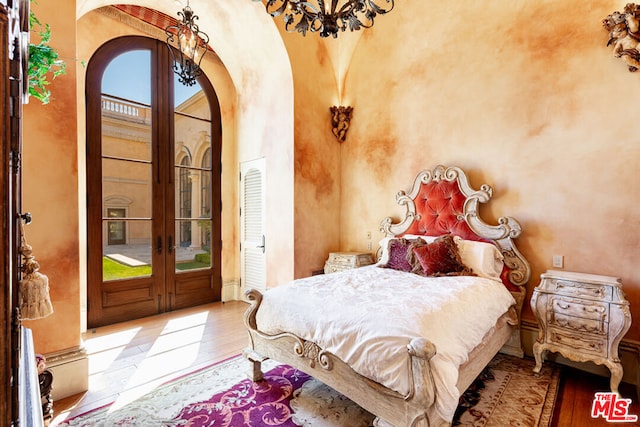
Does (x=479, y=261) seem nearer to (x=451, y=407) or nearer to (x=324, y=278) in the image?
(x=324, y=278)

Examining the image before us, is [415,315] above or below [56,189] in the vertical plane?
below

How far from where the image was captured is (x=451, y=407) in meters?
1.50

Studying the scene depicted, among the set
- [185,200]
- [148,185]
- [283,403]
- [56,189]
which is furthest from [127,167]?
[283,403]

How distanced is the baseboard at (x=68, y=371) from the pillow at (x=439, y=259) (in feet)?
9.68

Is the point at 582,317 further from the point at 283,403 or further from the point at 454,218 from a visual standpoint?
the point at 283,403

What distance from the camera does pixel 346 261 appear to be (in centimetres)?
397

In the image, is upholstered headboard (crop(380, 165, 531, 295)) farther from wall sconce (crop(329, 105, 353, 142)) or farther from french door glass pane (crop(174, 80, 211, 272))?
french door glass pane (crop(174, 80, 211, 272))

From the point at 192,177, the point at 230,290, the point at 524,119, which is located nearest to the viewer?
the point at 524,119

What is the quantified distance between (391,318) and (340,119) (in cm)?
331

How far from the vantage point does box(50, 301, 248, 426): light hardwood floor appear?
7.56ft

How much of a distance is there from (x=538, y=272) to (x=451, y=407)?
2.11m

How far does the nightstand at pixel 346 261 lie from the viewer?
3.93 meters

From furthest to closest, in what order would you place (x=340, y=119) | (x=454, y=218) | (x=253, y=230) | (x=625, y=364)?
1. (x=253, y=230)
2. (x=340, y=119)
3. (x=454, y=218)
4. (x=625, y=364)

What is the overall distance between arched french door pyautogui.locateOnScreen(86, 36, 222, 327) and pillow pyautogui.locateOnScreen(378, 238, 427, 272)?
9.21ft
